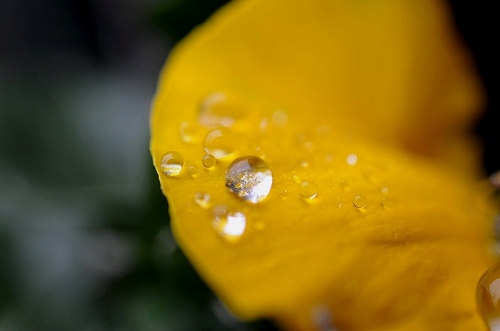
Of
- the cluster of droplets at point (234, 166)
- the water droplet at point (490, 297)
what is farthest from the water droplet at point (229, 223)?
the water droplet at point (490, 297)

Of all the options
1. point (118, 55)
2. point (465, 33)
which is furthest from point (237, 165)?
point (118, 55)

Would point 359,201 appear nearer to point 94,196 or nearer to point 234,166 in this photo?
point 234,166

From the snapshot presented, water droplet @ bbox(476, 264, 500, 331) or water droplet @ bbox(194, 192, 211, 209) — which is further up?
water droplet @ bbox(194, 192, 211, 209)

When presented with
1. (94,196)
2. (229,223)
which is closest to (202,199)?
(229,223)

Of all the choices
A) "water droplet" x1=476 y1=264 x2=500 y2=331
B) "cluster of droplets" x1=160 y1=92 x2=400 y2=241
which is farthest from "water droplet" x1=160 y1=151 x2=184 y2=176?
"water droplet" x1=476 y1=264 x2=500 y2=331

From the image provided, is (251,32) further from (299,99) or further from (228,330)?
(228,330)

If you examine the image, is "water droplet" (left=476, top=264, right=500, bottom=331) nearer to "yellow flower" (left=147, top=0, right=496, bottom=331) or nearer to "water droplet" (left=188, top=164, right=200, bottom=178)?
"yellow flower" (left=147, top=0, right=496, bottom=331)

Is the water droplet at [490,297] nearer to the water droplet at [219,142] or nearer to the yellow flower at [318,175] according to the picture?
the yellow flower at [318,175]
